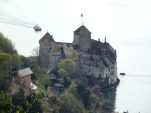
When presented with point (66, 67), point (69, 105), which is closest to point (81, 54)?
point (66, 67)

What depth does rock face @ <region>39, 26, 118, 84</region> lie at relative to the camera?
429ft

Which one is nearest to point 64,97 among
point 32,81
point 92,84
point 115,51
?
point 32,81

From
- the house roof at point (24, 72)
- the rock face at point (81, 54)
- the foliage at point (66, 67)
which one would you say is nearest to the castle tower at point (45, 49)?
the rock face at point (81, 54)

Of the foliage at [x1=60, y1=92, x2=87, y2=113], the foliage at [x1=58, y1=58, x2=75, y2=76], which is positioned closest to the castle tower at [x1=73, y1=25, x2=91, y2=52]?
the foliage at [x1=58, y1=58, x2=75, y2=76]

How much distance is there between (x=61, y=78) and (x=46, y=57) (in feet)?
33.3

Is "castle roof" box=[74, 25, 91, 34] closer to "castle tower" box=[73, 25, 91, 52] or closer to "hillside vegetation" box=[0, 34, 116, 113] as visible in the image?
"castle tower" box=[73, 25, 91, 52]

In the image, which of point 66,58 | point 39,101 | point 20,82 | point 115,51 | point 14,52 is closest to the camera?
point 39,101

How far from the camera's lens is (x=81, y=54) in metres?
132

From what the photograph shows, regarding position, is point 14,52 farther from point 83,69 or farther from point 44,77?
point 83,69

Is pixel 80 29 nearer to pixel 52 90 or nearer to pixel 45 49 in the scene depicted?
pixel 45 49

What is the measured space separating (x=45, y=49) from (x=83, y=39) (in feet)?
23.0

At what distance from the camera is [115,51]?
474ft

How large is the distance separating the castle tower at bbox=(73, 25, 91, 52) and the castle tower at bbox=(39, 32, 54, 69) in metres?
4.72

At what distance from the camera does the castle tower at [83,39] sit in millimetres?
132375
